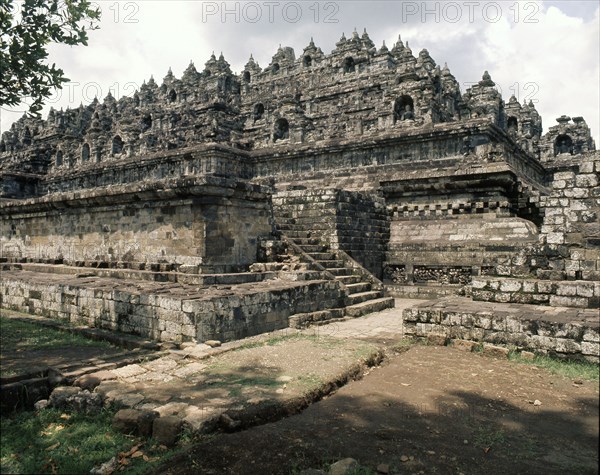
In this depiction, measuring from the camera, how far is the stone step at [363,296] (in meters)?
11.0

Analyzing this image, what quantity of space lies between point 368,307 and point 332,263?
185 cm

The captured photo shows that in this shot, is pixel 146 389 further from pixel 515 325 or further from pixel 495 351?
pixel 515 325

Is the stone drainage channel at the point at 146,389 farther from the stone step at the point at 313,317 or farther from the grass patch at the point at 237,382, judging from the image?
the stone step at the point at 313,317

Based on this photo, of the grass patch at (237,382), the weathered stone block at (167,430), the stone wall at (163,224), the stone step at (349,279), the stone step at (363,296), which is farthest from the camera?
the stone step at (349,279)

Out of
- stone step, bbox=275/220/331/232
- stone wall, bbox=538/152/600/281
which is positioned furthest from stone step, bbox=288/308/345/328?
stone wall, bbox=538/152/600/281

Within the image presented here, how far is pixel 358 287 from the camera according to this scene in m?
11.8

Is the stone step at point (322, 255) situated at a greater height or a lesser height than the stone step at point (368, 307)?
greater

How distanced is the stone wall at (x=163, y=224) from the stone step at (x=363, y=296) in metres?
2.56

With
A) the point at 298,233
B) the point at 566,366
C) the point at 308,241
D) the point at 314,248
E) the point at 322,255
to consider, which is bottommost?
the point at 566,366

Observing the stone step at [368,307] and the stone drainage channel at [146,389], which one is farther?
the stone step at [368,307]

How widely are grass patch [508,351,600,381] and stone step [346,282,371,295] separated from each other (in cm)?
533

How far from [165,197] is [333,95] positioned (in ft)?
71.8

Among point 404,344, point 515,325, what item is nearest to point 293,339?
point 404,344

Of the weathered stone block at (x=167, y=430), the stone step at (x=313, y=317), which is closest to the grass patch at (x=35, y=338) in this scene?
the stone step at (x=313, y=317)
